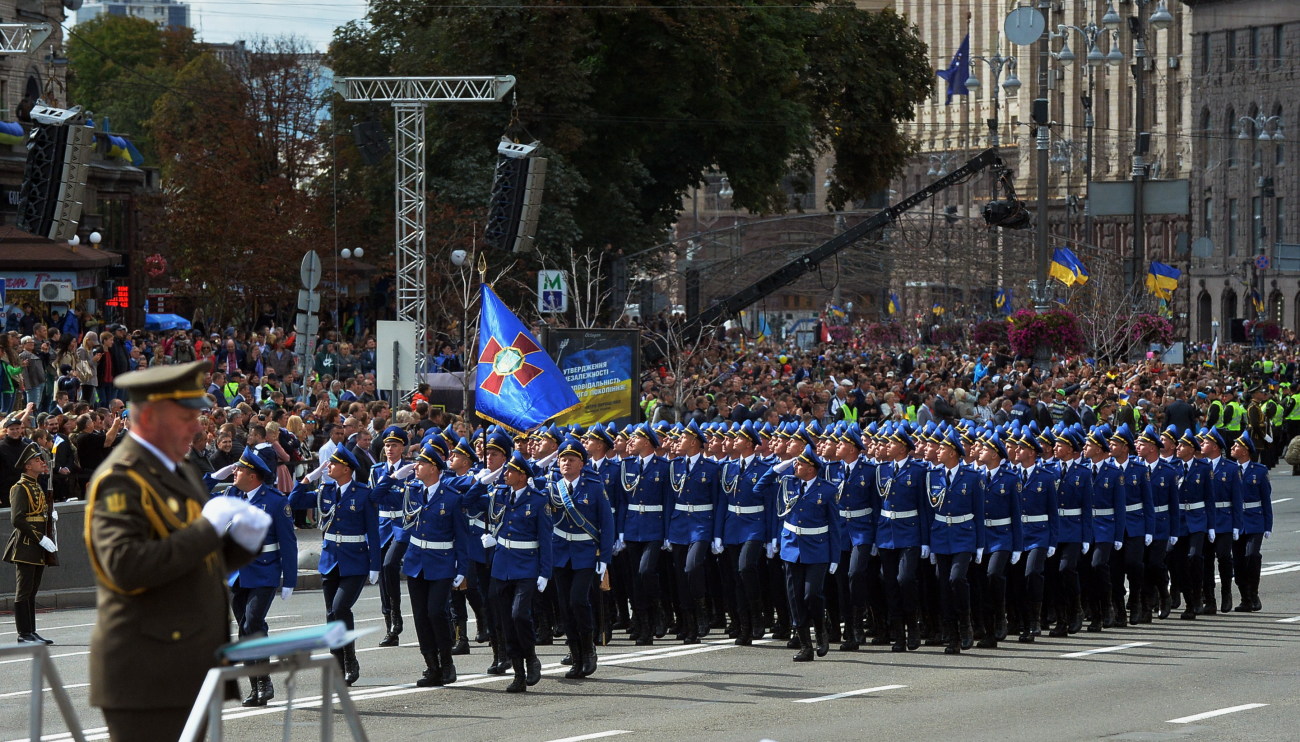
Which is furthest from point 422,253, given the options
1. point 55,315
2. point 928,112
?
point 928,112

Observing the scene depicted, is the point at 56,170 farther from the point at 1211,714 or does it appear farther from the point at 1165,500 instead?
the point at 1211,714

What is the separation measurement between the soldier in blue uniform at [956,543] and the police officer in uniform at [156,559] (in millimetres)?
10450

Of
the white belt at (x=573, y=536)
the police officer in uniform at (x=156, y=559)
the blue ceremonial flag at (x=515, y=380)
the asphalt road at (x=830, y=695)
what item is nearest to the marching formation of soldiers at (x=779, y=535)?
the white belt at (x=573, y=536)

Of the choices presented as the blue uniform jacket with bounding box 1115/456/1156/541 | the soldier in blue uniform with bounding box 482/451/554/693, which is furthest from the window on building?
the soldier in blue uniform with bounding box 482/451/554/693

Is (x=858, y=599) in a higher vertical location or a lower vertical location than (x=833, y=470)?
lower

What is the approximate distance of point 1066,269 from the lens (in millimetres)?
47656

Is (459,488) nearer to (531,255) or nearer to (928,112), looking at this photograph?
(531,255)

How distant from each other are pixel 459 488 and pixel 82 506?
7.21 meters

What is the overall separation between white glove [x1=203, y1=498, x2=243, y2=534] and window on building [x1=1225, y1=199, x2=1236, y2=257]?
292ft

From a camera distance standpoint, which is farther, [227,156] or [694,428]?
[227,156]

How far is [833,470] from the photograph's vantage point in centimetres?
1653

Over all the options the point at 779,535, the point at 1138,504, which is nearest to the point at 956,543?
the point at 779,535

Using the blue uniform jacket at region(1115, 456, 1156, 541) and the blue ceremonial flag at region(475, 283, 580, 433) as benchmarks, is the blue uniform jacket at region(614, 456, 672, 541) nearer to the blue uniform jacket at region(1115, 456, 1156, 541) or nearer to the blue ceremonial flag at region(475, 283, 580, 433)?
the blue ceremonial flag at region(475, 283, 580, 433)

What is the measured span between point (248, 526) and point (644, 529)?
10994 mm
